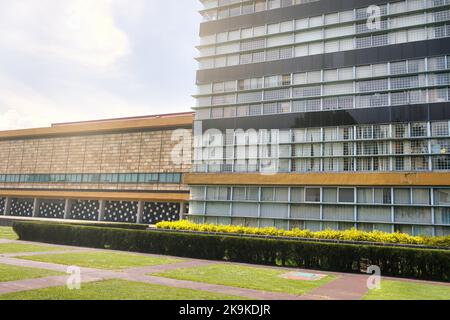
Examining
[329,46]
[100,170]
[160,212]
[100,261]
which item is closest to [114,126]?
[100,170]

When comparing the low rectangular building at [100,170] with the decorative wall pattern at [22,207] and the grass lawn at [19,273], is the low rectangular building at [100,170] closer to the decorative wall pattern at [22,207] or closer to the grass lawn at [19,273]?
the decorative wall pattern at [22,207]

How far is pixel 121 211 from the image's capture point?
5362 centimetres

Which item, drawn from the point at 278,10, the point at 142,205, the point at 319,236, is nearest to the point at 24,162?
the point at 142,205

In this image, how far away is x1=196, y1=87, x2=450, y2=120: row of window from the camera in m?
24.5

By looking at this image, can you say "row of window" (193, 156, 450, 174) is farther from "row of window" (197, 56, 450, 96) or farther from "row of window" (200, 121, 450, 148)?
"row of window" (197, 56, 450, 96)

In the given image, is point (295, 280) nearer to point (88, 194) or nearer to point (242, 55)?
point (242, 55)

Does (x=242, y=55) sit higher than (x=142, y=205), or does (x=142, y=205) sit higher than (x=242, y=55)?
(x=242, y=55)

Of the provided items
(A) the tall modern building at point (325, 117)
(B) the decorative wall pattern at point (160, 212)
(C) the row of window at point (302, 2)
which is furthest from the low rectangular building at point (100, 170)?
(A) the tall modern building at point (325, 117)

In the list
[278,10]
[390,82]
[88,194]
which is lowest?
[88,194]

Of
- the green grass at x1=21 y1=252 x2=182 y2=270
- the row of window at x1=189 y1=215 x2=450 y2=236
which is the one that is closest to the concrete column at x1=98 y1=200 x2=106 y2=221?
the row of window at x1=189 y1=215 x2=450 y2=236

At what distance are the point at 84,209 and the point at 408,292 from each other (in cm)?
5213

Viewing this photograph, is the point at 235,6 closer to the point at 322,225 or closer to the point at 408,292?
the point at 322,225
